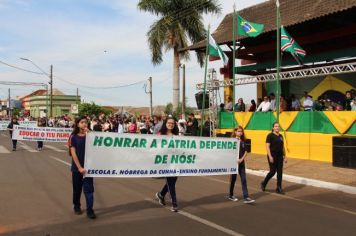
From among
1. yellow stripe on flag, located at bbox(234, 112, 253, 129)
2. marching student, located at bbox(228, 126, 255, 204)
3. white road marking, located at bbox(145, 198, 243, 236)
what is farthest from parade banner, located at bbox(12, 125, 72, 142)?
white road marking, located at bbox(145, 198, 243, 236)

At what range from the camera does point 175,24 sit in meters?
30.7

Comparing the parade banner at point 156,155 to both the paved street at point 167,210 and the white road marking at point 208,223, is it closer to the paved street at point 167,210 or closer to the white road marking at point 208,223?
the paved street at point 167,210

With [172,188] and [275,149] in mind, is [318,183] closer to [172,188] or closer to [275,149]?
[275,149]

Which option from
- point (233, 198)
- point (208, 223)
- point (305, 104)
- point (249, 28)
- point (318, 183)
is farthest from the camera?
point (305, 104)

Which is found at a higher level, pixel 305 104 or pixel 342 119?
pixel 305 104

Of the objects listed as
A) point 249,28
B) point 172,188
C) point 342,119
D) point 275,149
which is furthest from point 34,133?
point 172,188

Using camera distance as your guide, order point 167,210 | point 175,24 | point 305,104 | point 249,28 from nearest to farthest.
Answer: point 167,210, point 249,28, point 305,104, point 175,24

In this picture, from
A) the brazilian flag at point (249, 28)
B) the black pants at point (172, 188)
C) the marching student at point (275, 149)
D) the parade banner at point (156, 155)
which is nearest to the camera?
the parade banner at point (156, 155)

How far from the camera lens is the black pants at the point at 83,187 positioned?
22.4ft

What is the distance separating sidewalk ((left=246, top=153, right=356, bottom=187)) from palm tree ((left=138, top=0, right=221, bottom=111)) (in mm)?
15407

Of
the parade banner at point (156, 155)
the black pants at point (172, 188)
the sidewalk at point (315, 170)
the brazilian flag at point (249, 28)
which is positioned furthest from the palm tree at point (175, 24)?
the black pants at point (172, 188)

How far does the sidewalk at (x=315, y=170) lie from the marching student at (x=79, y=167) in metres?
7.21

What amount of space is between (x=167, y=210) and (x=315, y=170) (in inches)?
311

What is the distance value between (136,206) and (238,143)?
8.16 ft
